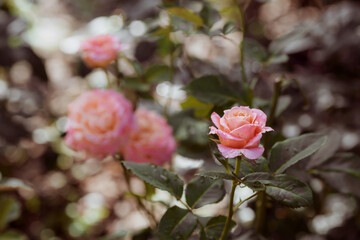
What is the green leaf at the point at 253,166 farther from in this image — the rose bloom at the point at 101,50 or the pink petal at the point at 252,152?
the rose bloom at the point at 101,50

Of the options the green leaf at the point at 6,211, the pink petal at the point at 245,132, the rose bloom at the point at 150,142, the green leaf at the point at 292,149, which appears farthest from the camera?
the green leaf at the point at 6,211

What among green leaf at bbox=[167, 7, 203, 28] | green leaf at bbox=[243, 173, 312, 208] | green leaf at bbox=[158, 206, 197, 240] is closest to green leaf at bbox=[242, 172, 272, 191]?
green leaf at bbox=[243, 173, 312, 208]

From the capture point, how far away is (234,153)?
1.51ft

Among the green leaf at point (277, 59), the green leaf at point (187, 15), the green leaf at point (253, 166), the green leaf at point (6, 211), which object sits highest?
the green leaf at point (187, 15)

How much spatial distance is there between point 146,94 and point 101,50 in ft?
0.67

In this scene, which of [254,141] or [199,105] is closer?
[254,141]

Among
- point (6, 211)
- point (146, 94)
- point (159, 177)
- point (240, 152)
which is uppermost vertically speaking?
point (240, 152)

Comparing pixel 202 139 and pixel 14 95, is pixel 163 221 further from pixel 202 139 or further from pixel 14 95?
pixel 14 95

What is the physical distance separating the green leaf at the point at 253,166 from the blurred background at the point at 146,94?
126mm

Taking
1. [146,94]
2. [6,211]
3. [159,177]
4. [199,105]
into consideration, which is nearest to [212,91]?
[199,105]

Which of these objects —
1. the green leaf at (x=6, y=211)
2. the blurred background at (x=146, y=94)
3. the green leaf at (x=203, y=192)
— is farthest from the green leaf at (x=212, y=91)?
the green leaf at (x=6, y=211)

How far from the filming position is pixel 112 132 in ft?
2.62

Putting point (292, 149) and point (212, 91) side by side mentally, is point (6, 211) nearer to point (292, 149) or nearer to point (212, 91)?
point (212, 91)

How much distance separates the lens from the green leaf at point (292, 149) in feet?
1.86
